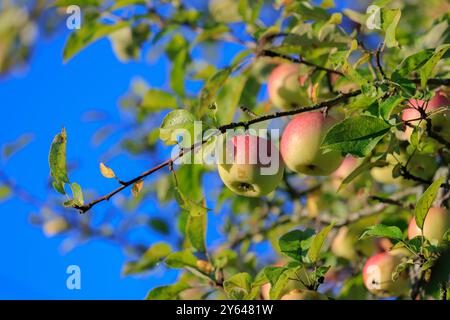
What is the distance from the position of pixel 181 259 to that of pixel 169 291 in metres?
0.09

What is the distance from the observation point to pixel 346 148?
127 centimetres

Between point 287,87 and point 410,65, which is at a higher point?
point 287,87

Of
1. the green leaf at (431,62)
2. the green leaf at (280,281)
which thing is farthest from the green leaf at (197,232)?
the green leaf at (431,62)

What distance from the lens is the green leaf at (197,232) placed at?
1732 millimetres

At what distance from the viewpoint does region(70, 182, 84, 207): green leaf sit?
1319mm

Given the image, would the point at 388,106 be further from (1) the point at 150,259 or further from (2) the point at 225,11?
(2) the point at 225,11

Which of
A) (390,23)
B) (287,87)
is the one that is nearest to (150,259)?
(287,87)

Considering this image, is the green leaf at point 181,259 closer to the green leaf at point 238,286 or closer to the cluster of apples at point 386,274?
the green leaf at point 238,286

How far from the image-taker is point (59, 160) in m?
1.36

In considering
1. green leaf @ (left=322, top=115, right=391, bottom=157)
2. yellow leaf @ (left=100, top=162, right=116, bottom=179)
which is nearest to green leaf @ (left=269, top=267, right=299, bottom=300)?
green leaf @ (left=322, top=115, right=391, bottom=157)

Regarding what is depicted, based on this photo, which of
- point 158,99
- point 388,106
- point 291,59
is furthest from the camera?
point 158,99

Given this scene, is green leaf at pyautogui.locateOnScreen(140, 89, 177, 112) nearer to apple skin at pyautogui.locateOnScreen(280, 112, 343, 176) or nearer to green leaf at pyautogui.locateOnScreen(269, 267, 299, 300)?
apple skin at pyautogui.locateOnScreen(280, 112, 343, 176)
